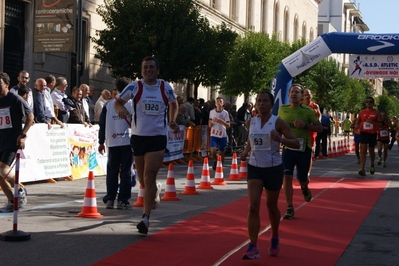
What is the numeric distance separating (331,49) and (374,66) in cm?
536

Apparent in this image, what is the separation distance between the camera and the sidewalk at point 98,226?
805 centimetres

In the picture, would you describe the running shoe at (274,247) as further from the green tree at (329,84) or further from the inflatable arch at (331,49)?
the green tree at (329,84)

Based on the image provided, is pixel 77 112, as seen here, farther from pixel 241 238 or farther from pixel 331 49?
pixel 241 238

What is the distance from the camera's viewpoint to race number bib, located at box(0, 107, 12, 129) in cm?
1074

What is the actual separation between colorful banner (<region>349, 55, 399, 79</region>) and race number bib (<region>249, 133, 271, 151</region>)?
1674 centimetres

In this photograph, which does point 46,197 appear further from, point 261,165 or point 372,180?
point 372,180

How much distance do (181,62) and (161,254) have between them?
2090 centimetres

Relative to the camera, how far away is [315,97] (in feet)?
226

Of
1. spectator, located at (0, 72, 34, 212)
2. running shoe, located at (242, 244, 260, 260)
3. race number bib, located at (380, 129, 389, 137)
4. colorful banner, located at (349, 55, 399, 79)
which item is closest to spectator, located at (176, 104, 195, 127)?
colorful banner, located at (349, 55, 399, 79)

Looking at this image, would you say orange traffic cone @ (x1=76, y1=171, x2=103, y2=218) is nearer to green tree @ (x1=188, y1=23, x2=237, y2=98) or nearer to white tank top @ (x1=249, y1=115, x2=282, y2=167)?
white tank top @ (x1=249, y1=115, x2=282, y2=167)

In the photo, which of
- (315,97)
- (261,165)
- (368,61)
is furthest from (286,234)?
(315,97)

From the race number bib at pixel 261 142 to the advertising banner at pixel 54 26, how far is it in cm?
1358

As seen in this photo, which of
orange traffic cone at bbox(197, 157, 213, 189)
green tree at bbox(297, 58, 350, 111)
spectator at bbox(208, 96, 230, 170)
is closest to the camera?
orange traffic cone at bbox(197, 157, 213, 189)

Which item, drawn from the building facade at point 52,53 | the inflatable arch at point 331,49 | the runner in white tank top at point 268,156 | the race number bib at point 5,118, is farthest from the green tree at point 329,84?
the runner in white tank top at point 268,156
